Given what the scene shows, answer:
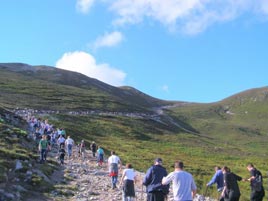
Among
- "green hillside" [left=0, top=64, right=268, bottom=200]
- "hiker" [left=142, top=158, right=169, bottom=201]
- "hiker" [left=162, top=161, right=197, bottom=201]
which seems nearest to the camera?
"hiker" [left=162, top=161, right=197, bottom=201]

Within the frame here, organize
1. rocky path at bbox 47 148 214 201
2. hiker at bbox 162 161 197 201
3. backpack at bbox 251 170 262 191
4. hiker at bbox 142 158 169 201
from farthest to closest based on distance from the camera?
rocky path at bbox 47 148 214 201 → backpack at bbox 251 170 262 191 → hiker at bbox 142 158 169 201 → hiker at bbox 162 161 197 201

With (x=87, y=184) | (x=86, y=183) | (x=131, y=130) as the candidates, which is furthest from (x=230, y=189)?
(x=131, y=130)

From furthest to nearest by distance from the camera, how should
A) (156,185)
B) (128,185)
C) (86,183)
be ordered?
(86,183) < (128,185) < (156,185)

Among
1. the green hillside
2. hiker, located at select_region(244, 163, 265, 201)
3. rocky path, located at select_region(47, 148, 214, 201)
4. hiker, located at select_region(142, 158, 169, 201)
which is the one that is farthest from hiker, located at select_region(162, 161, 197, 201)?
the green hillside

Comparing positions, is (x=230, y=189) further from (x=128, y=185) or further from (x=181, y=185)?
(x=181, y=185)

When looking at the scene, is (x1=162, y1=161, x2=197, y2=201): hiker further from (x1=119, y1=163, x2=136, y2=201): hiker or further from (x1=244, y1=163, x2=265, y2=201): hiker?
(x1=119, y1=163, x2=136, y2=201): hiker

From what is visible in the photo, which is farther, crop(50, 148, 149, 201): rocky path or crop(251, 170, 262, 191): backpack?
crop(50, 148, 149, 201): rocky path

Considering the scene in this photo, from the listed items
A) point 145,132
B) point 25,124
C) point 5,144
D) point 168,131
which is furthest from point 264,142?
point 5,144

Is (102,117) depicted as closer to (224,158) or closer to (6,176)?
(224,158)

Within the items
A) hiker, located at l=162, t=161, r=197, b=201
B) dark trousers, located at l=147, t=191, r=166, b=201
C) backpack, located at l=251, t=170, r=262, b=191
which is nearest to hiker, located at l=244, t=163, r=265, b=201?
backpack, located at l=251, t=170, r=262, b=191

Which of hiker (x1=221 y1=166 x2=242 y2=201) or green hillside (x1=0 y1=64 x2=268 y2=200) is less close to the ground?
green hillside (x1=0 y1=64 x2=268 y2=200)

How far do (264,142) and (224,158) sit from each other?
6988 cm

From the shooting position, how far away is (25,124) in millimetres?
57500

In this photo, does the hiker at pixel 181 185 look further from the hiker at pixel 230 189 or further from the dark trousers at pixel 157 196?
the hiker at pixel 230 189
